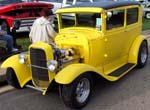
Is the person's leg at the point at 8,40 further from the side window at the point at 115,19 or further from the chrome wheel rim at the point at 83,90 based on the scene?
the chrome wheel rim at the point at 83,90

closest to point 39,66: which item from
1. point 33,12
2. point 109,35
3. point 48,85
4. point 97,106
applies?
point 48,85

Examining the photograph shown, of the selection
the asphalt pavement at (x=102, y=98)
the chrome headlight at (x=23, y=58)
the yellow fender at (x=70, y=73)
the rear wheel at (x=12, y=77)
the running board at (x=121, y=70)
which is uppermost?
the chrome headlight at (x=23, y=58)

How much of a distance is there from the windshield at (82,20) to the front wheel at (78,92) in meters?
1.31

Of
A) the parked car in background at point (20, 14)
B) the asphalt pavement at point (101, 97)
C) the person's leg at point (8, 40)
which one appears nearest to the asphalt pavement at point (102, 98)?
the asphalt pavement at point (101, 97)

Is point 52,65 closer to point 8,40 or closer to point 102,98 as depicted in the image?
point 102,98

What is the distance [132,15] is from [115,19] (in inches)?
35.9

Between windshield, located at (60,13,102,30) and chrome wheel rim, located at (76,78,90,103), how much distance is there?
1307 millimetres

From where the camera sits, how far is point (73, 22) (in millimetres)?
6750

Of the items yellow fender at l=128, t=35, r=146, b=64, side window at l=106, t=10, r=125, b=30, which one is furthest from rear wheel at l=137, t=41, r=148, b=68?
side window at l=106, t=10, r=125, b=30

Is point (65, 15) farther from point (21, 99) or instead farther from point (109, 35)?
point (21, 99)

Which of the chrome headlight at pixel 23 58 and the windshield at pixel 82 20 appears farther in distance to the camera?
the windshield at pixel 82 20

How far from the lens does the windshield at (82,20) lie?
6.30 meters

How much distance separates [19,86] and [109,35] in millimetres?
2067

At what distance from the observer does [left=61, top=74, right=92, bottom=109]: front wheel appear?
16.8 feet
